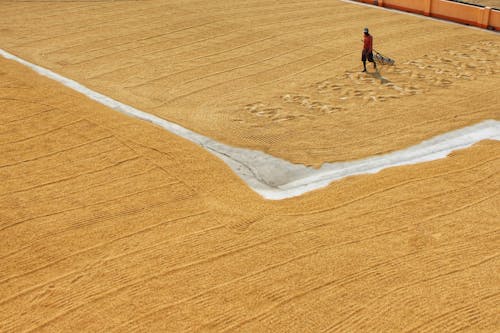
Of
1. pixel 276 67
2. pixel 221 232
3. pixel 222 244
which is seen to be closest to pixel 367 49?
pixel 276 67

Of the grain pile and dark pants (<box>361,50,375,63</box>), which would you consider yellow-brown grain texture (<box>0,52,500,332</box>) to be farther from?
dark pants (<box>361,50,375,63</box>)

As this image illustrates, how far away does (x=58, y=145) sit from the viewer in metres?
13.8

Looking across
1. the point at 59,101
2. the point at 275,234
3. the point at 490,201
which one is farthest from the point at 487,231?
the point at 59,101

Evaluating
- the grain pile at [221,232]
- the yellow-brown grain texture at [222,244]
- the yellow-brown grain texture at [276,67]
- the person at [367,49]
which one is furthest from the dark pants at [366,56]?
the yellow-brown grain texture at [222,244]

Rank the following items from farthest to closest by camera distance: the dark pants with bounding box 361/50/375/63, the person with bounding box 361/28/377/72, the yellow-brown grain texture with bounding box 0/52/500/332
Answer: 1. the dark pants with bounding box 361/50/375/63
2. the person with bounding box 361/28/377/72
3. the yellow-brown grain texture with bounding box 0/52/500/332

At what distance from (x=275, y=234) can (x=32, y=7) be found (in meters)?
22.0

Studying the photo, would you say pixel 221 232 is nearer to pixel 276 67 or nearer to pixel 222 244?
pixel 222 244

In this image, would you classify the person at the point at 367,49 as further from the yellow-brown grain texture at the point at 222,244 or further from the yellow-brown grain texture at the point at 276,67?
the yellow-brown grain texture at the point at 222,244

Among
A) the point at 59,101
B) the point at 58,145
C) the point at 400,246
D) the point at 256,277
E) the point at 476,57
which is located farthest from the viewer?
the point at 476,57

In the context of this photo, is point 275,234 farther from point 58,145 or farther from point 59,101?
point 59,101

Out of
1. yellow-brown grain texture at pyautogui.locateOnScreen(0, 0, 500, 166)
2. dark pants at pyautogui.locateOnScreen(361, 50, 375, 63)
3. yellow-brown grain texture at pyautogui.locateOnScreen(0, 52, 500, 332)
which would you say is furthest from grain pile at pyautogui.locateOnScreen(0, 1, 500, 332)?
dark pants at pyautogui.locateOnScreen(361, 50, 375, 63)

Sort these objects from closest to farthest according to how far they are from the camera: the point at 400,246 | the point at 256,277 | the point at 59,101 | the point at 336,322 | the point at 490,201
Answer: the point at 336,322
the point at 256,277
the point at 400,246
the point at 490,201
the point at 59,101

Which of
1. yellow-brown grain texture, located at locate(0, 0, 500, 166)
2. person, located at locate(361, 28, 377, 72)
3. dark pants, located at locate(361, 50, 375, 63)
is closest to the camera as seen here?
yellow-brown grain texture, located at locate(0, 0, 500, 166)

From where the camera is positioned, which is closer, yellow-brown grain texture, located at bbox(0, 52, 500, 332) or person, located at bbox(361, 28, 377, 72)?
yellow-brown grain texture, located at bbox(0, 52, 500, 332)
